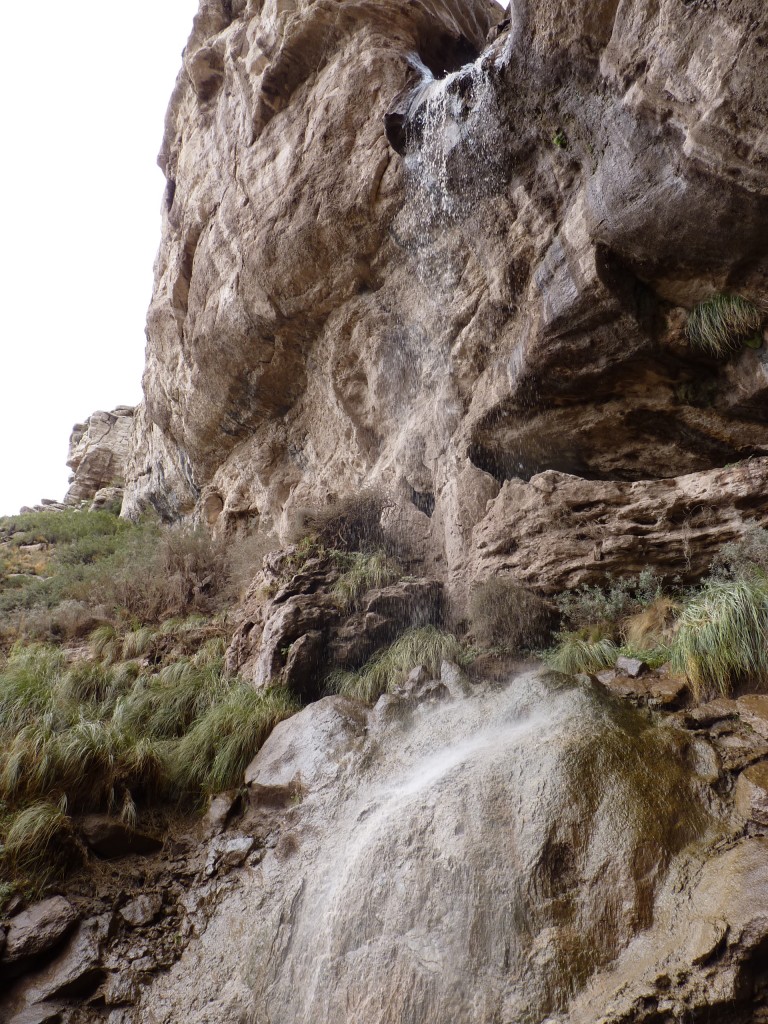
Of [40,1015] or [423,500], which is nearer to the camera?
[40,1015]

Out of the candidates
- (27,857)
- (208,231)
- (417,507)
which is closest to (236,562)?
(417,507)

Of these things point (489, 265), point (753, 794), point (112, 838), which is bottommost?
point (112, 838)

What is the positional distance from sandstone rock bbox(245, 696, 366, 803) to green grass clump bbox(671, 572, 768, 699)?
295 centimetres

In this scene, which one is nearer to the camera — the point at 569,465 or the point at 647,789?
the point at 647,789

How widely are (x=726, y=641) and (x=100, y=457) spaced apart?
2798 centimetres

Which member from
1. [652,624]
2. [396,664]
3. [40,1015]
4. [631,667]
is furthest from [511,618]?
[40,1015]

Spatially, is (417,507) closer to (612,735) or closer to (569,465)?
(569,465)

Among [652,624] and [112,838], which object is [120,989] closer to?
[112,838]

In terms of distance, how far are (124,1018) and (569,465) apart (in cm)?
719

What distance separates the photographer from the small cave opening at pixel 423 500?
9336 millimetres

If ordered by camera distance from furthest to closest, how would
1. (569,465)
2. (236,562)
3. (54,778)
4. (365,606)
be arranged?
(236,562) → (569,465) → (365,606) → (54,778)

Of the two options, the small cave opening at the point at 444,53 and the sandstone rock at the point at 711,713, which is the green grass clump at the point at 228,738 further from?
the small cave opening at the point at 444,53

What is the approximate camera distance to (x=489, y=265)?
8.10 m

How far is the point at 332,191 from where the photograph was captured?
9.59 meters
